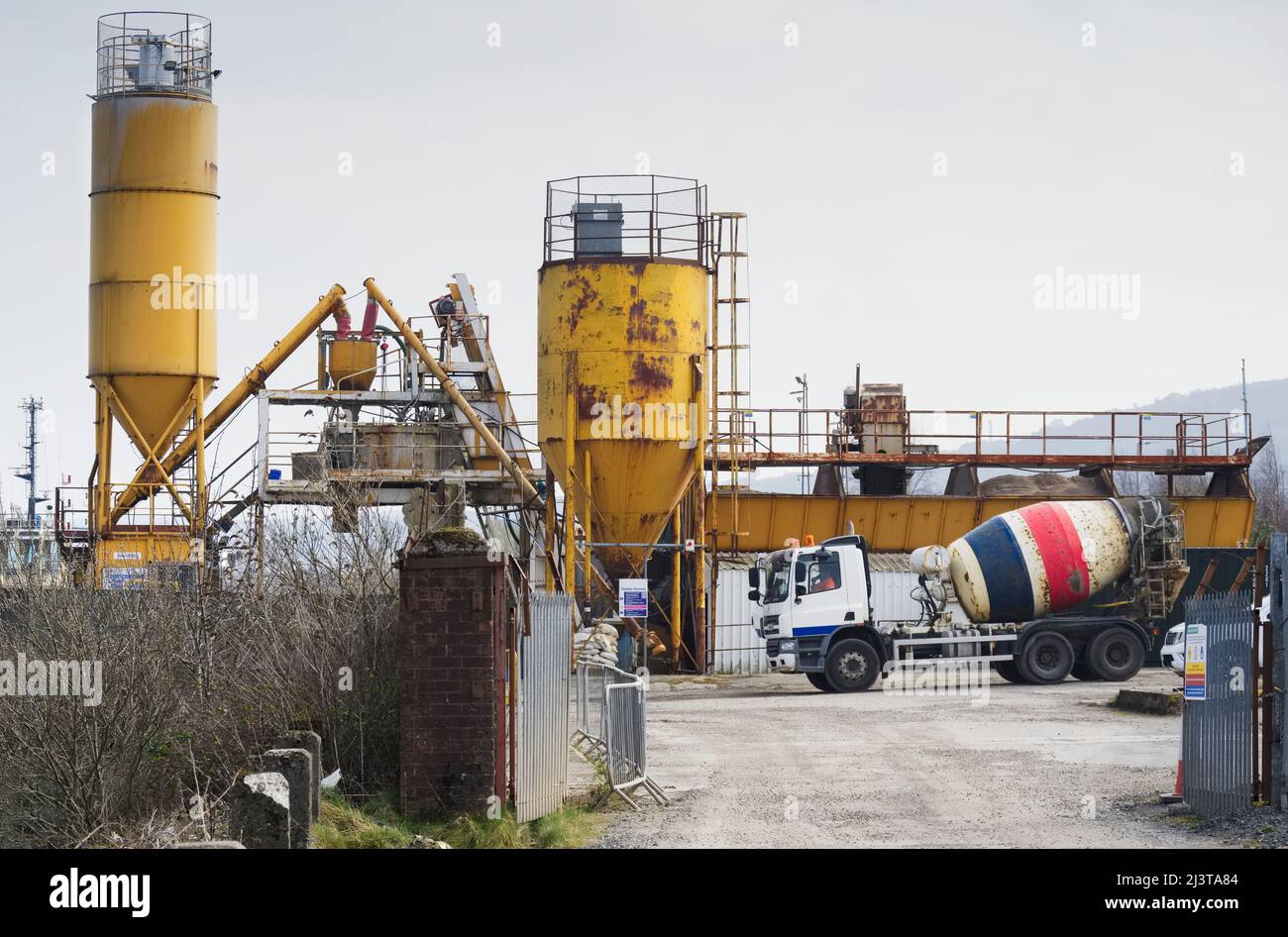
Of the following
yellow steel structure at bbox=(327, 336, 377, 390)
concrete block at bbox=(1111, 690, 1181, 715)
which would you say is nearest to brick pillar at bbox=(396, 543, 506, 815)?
concrete block at bbox=(1111, 690, 1181, 715)

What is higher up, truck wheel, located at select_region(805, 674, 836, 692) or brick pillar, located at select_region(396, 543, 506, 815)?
brick pillar, located at select_region(396, 543, 506, 815)

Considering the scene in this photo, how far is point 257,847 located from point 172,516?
1119 inches

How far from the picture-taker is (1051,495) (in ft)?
133

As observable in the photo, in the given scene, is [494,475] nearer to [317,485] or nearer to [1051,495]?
[317,485]

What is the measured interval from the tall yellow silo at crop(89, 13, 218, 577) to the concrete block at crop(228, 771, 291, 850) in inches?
1045

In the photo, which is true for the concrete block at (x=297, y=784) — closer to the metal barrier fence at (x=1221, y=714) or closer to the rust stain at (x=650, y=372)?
the metal barrier fence at (x=1221, y=714)

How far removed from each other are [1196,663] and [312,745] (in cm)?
767

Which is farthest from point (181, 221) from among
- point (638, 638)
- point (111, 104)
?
point (638, 638)

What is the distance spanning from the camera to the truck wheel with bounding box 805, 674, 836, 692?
99.1ft

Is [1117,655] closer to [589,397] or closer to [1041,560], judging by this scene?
[1041,560]

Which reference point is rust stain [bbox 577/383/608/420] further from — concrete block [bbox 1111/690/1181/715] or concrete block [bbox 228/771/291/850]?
concrete block [bbox 228/771/291/850]

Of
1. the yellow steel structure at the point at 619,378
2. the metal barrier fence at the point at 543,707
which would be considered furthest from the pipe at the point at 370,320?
the metal barrier fence at the point at 543,707

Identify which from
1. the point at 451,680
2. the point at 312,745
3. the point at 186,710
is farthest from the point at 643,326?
the point at 312,745

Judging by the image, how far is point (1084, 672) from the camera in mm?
31438
